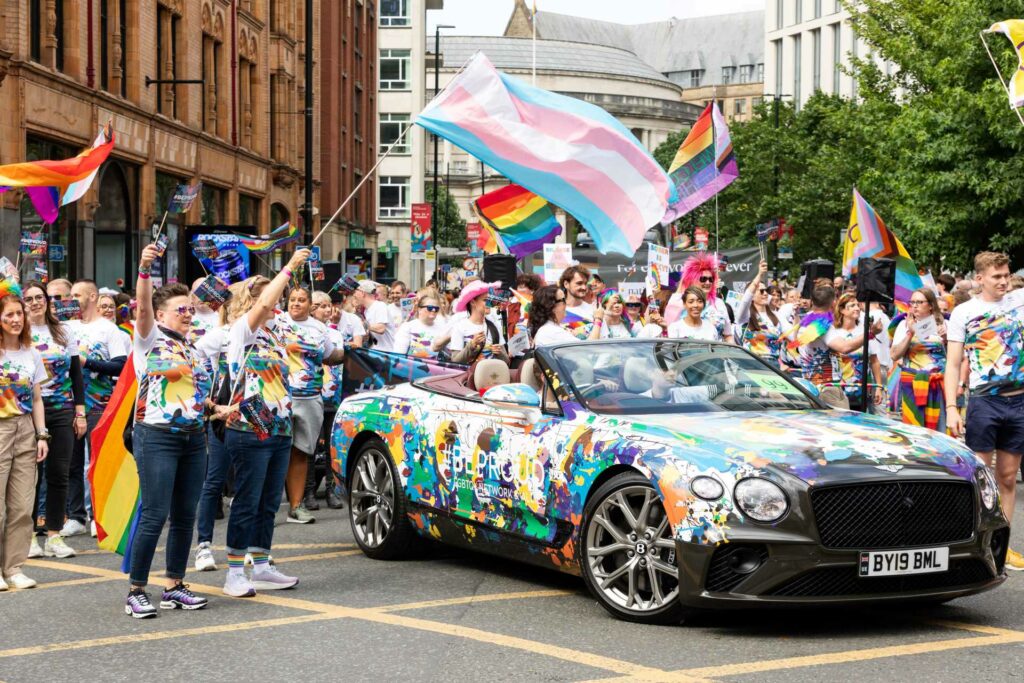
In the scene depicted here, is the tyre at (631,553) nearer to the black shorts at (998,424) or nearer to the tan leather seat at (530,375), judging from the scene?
the tan leather seat at (530,375)

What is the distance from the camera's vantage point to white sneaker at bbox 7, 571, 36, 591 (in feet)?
28.7

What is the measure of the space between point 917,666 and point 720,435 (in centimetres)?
148

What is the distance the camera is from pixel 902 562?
6.88 meters

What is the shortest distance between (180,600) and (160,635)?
70cm

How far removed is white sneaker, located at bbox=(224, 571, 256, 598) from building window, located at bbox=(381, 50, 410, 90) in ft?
266

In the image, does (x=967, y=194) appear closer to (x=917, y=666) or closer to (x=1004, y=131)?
(x=1004, y=131)

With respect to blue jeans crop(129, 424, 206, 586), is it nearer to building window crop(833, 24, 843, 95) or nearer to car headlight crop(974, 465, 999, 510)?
car headlight crop(974, 465, 999, 510)

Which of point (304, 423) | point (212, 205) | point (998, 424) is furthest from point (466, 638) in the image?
point (212, 205)

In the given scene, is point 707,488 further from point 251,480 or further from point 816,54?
point 816,54

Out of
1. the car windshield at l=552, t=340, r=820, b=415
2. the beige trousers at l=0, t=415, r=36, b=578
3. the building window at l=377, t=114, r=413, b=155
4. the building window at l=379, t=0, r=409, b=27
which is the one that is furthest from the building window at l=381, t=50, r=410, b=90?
the car windshield at l=552, t=340, r=820, b=415

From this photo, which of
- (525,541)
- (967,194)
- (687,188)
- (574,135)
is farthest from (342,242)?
(525,541)

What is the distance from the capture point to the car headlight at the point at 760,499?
6777mm

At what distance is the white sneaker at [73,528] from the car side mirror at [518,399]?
4.26m

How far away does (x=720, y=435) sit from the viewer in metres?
7.27
